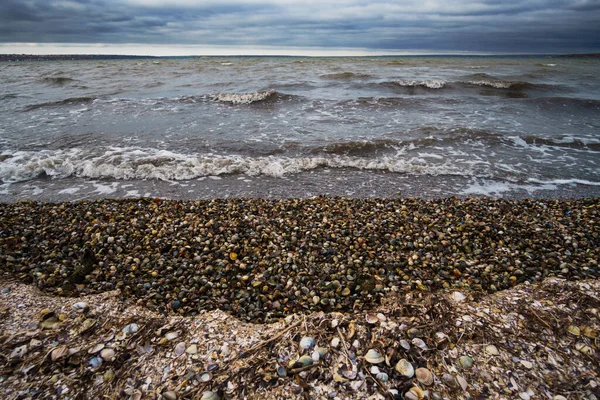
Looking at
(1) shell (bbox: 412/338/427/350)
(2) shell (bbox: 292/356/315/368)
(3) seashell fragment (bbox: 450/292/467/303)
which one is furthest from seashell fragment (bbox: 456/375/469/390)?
(2) shell (bbox: 292/356/315/368)

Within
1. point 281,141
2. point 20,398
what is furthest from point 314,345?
point 281,141

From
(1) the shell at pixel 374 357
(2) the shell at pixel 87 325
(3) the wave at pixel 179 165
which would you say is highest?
(3) the wave at pixel 179 165

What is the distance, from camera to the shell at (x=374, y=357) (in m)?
2.80

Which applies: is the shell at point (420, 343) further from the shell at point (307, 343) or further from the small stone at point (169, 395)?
the small stone at point (169, 395)

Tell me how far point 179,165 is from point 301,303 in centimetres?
633

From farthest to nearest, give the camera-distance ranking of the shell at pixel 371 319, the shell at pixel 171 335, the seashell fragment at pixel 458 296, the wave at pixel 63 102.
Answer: the wave at pixel 63 102 < the seashell fragment at pixel 458 296 < the shell at pixel 371 319 < the shell at pixel 171 335

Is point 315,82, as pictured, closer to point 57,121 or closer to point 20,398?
point 57,121

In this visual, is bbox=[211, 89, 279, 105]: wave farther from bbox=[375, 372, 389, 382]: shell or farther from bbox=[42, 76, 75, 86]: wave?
bbox=[375, 372, 389, 382]: shell

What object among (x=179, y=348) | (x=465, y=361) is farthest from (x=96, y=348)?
(x=465, y=361)

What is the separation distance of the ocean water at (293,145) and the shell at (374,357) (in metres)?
4.50

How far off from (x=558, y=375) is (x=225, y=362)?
9.73 feet

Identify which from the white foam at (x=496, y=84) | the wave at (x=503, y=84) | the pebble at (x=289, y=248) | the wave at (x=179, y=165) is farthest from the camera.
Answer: the white foam at (x=496, y=84)

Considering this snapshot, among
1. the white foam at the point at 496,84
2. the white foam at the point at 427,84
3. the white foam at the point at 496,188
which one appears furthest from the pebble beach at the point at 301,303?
the white foam at the point at 496,84

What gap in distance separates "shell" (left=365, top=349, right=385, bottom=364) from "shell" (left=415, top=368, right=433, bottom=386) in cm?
31
